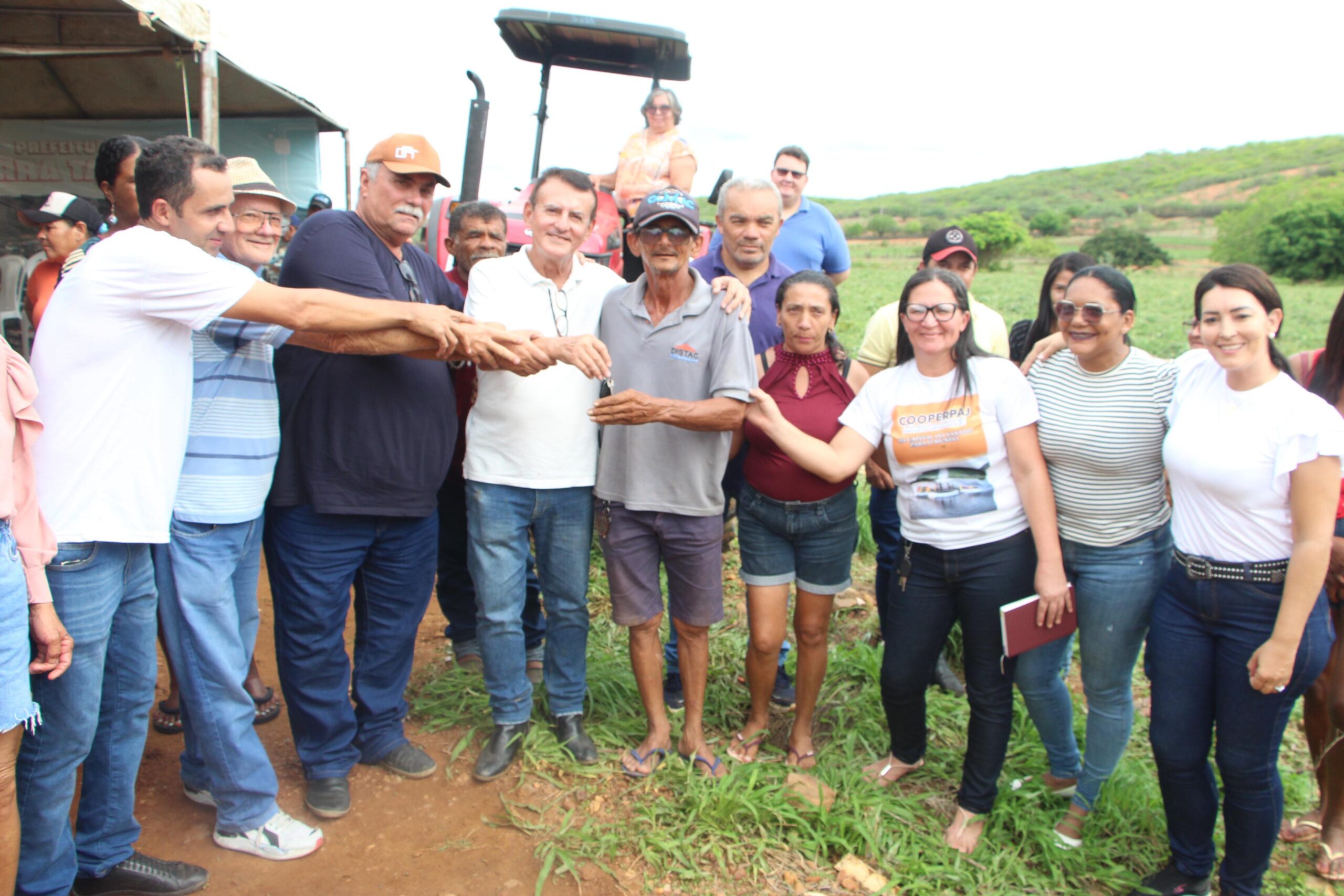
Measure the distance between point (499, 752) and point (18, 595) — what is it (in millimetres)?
1872

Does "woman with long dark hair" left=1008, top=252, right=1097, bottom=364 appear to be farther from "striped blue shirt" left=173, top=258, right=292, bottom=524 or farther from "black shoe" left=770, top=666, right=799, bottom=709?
"striped blue shirt" left=173, top=258, right=292, bottom=524

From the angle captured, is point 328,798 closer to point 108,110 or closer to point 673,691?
point 673,691

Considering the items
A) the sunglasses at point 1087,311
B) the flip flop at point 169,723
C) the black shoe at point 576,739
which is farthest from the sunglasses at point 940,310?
the flip flop at point 169,723

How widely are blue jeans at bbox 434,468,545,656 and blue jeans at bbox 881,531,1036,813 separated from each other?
183 cm

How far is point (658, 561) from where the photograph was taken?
137 inches

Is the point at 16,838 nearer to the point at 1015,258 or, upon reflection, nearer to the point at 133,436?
the point at 133,436

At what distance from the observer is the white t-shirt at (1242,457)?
253cm

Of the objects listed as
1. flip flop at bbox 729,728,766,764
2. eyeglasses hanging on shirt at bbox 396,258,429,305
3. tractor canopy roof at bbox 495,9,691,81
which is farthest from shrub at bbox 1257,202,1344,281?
eyeglasses hanging on shirt at bbox 396,258,429,305

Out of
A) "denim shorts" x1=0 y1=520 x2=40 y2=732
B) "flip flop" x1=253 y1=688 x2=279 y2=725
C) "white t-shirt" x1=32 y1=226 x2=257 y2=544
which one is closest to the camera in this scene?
"denim shorts" x1=0 y1=520 x2=40 y2=732

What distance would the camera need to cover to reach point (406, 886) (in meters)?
2.92

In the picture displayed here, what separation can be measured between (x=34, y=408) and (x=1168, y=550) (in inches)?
140

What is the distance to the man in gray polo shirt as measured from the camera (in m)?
3.23

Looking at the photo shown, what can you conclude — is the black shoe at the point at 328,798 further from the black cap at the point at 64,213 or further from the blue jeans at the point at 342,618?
the black cap at the point at 64,213

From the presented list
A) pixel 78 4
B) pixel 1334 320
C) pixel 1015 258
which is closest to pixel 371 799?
pixel 1334 320
